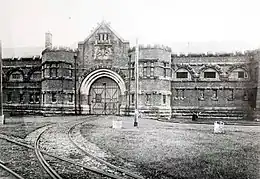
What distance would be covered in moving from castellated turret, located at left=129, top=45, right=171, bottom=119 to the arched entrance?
603 mm

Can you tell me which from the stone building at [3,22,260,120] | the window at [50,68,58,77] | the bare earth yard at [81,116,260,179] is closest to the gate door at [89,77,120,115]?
the stone building at [3,22,260,120]

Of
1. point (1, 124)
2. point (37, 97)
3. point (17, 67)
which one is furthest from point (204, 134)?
point (17, 67)

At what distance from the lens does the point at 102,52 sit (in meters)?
11.0

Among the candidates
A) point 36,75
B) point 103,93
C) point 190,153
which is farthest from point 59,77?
point 190,153

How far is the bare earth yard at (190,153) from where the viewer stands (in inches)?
127

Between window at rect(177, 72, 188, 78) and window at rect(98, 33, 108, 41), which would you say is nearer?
window at rect(98, 33, 108, 41)

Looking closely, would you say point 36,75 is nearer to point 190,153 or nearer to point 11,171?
point 11,171

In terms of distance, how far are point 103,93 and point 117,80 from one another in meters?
0.75

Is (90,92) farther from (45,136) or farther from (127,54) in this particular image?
(45,136)

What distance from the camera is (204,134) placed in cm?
515

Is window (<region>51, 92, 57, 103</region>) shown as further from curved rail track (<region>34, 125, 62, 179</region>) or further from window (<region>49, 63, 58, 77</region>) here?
curved rail track (<region>34, 125, 62, 179</region>)

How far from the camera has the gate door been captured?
423 inches

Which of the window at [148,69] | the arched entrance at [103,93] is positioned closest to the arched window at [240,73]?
the window at [148,69]

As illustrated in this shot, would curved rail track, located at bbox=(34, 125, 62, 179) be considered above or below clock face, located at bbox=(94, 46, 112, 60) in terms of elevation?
below
